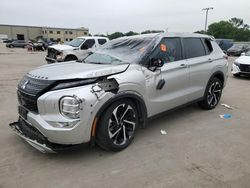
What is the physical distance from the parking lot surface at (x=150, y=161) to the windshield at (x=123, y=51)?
54.1 inches

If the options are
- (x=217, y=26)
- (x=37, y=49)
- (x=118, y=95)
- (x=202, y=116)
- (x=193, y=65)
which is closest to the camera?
(x=118, y=95)

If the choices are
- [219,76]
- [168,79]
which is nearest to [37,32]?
[219,76]

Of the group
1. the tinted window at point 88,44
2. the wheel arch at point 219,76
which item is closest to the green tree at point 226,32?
the tinted window at point 88,44

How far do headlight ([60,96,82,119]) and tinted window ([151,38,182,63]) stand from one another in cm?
166

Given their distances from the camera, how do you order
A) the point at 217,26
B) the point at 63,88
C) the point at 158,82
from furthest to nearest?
1. the point at 217,26
2. the point at 158,82
3. the point at 63,88

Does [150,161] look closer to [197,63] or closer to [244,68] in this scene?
[197,63]

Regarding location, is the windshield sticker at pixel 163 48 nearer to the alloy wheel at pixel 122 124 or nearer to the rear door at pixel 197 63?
the rear door at pixel 197 63

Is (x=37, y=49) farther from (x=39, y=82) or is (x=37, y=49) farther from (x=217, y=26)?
(x=217, y=26)

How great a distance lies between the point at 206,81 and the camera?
4.97 metres

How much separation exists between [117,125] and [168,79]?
4.26ft

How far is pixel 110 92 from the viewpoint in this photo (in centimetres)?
306

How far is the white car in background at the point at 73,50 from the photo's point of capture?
11.8 metres

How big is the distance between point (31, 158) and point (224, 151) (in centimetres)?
284

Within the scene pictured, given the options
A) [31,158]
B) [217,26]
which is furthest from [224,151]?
[217,26]
